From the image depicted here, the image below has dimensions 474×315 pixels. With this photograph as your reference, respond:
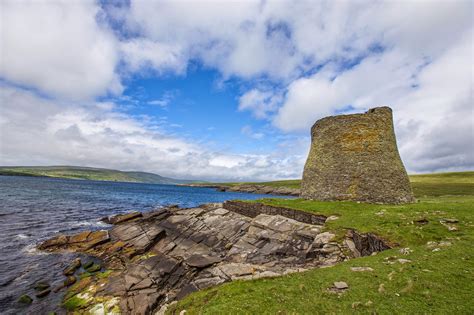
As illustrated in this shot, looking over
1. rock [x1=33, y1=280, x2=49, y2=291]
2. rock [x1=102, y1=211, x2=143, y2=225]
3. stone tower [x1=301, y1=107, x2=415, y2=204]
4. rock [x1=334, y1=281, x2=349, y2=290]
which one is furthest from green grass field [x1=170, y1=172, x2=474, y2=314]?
rock [x1=102, y1=211, x2=143, y2=225]

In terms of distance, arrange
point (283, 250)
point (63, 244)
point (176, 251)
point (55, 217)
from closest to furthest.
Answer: point (283, 250) < point (176, 251) < point (63, 244) < point (55, 217)

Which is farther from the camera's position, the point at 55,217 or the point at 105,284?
the point at 55,217

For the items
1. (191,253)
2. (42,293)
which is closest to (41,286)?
(42,293)

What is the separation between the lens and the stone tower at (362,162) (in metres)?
25.3

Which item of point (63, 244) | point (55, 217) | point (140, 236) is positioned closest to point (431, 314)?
point (140, 236)

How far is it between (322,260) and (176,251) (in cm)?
1481

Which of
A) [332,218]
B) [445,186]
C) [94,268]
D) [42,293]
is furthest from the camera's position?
[445,186]

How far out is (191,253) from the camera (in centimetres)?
2164

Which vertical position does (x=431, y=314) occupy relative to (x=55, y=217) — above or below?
above

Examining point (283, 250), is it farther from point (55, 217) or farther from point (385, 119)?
point (55, 217)

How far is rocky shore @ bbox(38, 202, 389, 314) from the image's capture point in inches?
539

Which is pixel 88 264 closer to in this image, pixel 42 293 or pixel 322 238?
pixel 42 293

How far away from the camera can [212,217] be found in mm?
28172

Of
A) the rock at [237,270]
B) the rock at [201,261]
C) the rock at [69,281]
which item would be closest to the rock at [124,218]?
the rock at [69,281]
